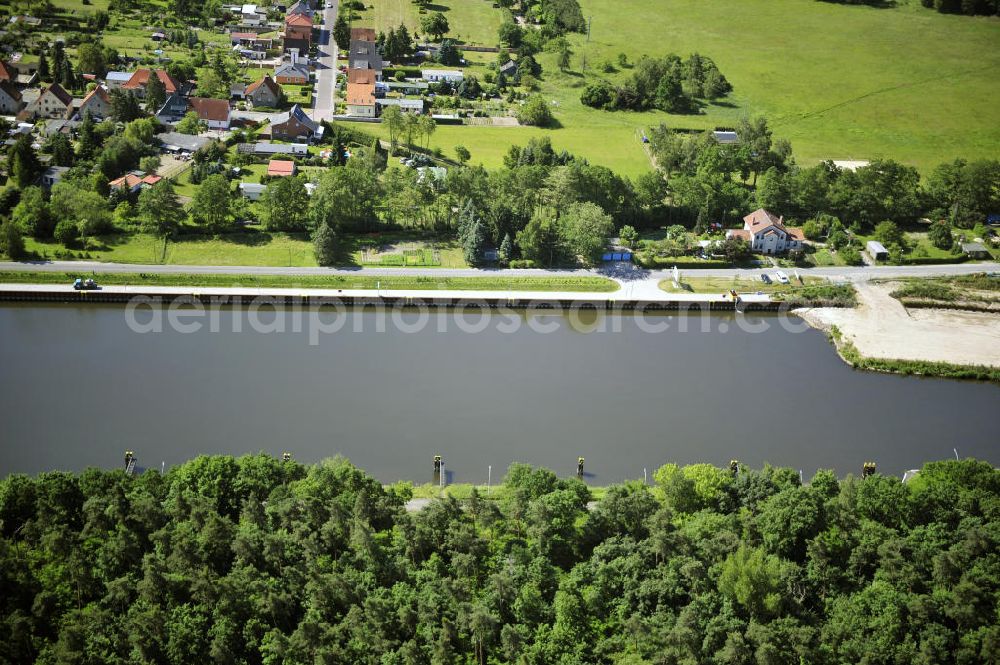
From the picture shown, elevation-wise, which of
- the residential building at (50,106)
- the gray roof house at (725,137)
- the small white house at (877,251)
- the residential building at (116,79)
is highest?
the gray roof house at (725,137)

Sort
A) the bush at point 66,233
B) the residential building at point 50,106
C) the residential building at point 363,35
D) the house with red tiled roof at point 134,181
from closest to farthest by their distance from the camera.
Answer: the bush at point 66,233 < the house with red tiled roof at point 134,181 < the residential building at point 50,106 < the residential building at point 363,35

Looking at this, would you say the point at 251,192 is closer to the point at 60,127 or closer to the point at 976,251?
the point at 60,127

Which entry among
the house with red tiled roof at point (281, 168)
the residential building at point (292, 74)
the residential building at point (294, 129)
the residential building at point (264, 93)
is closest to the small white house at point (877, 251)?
the house with red tiled roof at point (281, 168)

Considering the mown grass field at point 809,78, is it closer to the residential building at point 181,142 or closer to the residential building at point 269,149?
the residential building at point 269,149

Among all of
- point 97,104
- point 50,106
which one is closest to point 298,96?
point 97,104

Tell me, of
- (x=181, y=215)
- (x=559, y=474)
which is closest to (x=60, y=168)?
(x=181, y=215)
